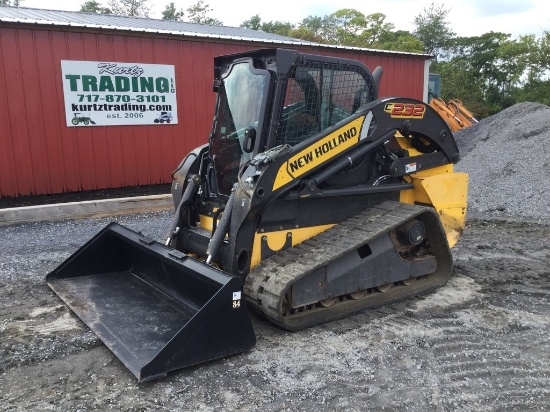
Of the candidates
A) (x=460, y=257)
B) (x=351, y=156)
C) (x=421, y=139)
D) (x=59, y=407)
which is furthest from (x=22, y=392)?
(x=460, y=257)

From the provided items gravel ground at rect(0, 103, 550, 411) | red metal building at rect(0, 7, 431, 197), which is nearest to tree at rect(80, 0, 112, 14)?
red metal building at rect(0, 7, 431, 197)

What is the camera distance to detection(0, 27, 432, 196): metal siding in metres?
8.98

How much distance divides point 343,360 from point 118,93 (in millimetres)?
7765

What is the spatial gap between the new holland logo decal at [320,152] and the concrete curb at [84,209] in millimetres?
5263

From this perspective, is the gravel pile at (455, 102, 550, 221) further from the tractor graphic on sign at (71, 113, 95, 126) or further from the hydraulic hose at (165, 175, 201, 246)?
the tractor graphic on sign at (71, 113, 95, 126)

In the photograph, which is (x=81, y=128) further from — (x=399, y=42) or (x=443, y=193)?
(x=399, y=42)

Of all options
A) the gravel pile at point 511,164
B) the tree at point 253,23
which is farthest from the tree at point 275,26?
the gravel pile at point 511,164

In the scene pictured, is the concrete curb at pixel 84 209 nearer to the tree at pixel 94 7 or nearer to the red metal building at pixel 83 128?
the red metal building at pixel 83 128

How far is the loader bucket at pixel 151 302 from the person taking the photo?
3357 mm

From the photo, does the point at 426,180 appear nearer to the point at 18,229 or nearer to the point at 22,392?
the point at 22,392

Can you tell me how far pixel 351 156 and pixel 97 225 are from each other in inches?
189

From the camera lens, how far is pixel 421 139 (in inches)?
206

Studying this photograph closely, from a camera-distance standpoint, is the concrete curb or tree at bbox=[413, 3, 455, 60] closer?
the concrete curb

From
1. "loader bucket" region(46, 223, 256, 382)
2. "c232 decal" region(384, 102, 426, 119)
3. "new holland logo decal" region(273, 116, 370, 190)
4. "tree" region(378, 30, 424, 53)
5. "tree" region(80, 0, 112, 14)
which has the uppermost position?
"tree" region(80, 0, 112, 14)
